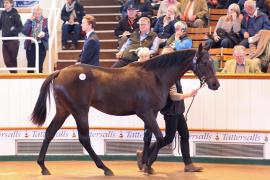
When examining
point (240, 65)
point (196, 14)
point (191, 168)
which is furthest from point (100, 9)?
point (191, 168)

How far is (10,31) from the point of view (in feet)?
52.4

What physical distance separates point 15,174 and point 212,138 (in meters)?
3.28

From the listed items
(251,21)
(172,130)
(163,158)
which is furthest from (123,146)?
(251,21)

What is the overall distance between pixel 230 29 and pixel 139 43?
206cm

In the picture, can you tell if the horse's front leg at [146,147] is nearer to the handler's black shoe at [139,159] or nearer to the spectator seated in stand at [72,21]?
the handler's black shoe at [139,159]

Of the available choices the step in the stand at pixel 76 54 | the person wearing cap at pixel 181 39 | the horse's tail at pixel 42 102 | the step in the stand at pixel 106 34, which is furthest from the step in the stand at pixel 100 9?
the horse's tail at pixel 42 102

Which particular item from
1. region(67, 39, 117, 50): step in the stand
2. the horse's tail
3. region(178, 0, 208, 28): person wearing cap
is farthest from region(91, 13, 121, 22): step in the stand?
the horse's tail

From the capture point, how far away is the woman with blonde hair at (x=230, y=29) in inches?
582

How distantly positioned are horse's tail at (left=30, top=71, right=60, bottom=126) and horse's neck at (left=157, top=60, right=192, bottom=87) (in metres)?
1.54

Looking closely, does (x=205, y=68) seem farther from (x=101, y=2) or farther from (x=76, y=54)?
(x=101, y=2)

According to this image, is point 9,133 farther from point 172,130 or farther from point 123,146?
point 172,130

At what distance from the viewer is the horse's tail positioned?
38.5 feet

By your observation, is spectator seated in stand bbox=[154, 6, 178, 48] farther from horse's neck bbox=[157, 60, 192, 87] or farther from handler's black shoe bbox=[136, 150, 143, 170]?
handler's black shoe bbox=[136, 150, 143, 170]

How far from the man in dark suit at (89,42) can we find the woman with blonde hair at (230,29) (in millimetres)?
3005
